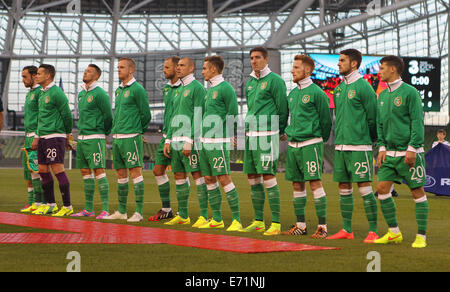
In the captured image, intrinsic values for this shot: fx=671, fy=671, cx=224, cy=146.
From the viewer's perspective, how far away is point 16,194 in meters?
14.4

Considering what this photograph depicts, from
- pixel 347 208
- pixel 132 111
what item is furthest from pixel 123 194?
pixel 347 208

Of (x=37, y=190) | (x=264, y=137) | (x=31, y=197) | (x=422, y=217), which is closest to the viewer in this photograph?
(x=422, y=217)

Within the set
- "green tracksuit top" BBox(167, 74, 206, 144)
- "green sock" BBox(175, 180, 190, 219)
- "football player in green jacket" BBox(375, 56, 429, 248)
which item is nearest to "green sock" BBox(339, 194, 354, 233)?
"football player in green jacket" BBox(375, 56, 429, 248)

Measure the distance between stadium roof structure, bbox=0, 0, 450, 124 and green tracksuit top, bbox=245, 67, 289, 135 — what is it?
1459 inches

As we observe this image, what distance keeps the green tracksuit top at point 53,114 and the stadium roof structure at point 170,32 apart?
1379 inches

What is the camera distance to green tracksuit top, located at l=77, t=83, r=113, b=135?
30.3ft

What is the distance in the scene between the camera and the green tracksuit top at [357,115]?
679 centimetres

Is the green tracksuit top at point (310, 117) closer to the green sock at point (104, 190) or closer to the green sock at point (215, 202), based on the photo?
the green sock at point (215, 202)

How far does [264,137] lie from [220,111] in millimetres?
700

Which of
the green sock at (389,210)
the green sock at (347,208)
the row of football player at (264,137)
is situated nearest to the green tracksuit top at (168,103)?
the row of football player at (264,137)

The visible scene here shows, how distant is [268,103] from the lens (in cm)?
750

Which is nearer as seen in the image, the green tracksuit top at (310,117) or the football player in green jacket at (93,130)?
the green tracksuit top at (310,117)

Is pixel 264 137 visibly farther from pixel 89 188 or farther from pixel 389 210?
pixel 89 188
